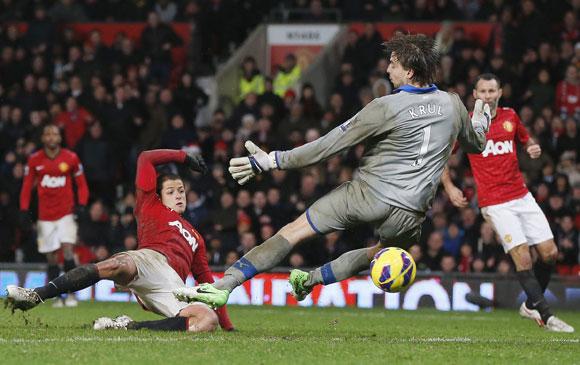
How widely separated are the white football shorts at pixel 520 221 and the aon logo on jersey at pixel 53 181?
608 cm

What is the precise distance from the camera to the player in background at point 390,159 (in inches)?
343

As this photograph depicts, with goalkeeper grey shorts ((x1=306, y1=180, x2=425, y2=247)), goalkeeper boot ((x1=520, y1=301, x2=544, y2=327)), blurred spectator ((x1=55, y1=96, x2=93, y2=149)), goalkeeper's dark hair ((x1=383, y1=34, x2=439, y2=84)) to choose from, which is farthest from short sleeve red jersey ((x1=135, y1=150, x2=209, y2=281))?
blurred spectator ((x1=55, y1=96, x2=93, y2=149))

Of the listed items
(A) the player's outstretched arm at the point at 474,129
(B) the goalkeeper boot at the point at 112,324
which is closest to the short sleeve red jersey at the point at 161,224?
(B) the goalkeeper boot at the point at 112,324

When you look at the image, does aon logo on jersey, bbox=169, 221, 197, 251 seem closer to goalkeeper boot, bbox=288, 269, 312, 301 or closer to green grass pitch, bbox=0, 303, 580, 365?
green grass pitch, bbox=0, 303, 580, 365

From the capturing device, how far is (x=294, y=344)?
873 cm

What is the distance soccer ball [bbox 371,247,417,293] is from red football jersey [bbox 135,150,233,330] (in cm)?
155

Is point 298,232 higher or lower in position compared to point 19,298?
higher

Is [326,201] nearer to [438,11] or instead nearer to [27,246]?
[27,246]

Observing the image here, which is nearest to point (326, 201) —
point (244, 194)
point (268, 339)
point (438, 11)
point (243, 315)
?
point (268, 339)

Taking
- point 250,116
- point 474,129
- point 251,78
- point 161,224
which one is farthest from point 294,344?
point 251,78

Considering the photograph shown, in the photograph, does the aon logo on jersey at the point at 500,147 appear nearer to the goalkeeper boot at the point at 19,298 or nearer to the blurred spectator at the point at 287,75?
the goalkeeper boot at the point at 19,298

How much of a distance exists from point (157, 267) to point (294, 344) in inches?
59.9

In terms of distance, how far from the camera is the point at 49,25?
23312 millimetres

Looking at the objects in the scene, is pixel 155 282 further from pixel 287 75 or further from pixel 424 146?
pixel 287 75
